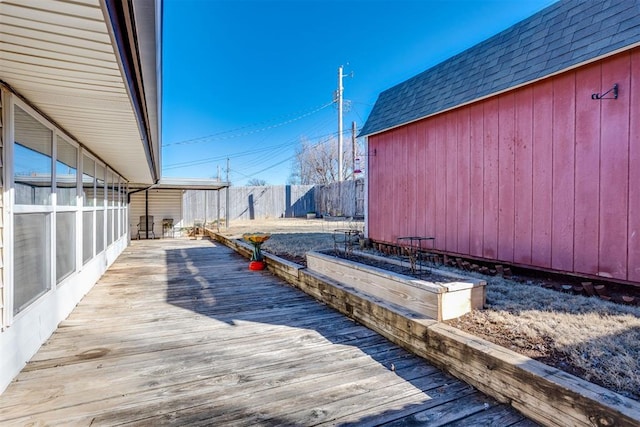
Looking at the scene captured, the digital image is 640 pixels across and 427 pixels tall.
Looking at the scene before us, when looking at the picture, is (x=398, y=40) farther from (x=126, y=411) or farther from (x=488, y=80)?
(x=126, y=411)

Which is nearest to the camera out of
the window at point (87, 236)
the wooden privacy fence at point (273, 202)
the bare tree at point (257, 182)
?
the window at point (87, 236)

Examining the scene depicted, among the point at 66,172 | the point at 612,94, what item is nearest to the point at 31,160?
the point at 66,172

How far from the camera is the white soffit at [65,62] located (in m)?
1.32

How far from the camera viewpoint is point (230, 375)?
2229 millimetres

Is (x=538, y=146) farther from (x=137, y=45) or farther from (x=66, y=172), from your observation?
(x=66, y=172)

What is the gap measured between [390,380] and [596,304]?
1.97m

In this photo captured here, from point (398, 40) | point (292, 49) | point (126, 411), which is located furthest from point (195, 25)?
point (126, 411)

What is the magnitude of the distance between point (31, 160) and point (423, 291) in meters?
3.27

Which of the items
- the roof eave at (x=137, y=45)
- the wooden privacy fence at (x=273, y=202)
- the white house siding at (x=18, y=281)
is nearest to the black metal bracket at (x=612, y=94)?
the roof eave at (x=137, y=45)

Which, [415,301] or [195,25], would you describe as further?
[195,25]

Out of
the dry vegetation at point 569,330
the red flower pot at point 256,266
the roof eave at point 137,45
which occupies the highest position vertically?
the roof eave at point 137,45

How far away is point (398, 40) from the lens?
10211 millimetres

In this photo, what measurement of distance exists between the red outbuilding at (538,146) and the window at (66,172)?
464 centimetres

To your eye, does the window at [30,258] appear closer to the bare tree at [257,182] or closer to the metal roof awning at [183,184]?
the metal roof awning at [183,184]
